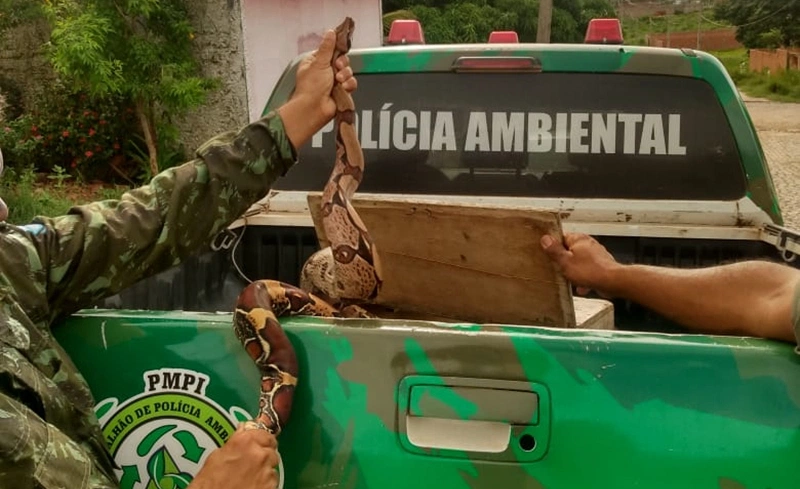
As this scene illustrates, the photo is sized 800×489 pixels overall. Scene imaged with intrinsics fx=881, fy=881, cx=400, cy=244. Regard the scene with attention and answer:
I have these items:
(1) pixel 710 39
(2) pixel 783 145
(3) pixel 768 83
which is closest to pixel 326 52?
(2) pixel 783 145

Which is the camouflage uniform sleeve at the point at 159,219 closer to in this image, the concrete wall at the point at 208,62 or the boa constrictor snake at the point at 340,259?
the boa constrictor snake at the point at 340,259

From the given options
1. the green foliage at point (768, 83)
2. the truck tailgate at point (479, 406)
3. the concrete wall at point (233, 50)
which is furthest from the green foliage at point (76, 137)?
the green foliage at point (768, 83)

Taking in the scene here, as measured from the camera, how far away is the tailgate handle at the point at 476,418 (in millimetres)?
1731

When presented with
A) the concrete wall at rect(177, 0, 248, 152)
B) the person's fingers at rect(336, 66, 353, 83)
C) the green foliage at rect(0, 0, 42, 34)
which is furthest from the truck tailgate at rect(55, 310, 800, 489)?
the green foliage at rect(0, 0, 42, 34)

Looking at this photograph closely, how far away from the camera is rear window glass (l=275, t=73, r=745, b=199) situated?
139 inches

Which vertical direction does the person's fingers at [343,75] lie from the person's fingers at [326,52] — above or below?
below

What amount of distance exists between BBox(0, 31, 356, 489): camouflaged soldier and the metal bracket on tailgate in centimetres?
169

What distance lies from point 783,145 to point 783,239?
1903 cm

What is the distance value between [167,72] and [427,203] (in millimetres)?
8148

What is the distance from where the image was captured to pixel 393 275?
115 inches

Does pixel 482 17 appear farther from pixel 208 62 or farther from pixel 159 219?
pixel 159 219

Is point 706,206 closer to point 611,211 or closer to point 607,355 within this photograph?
point 611,211

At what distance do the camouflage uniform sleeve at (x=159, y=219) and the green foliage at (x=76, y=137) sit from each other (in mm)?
10366

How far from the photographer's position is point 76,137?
12.3 m
